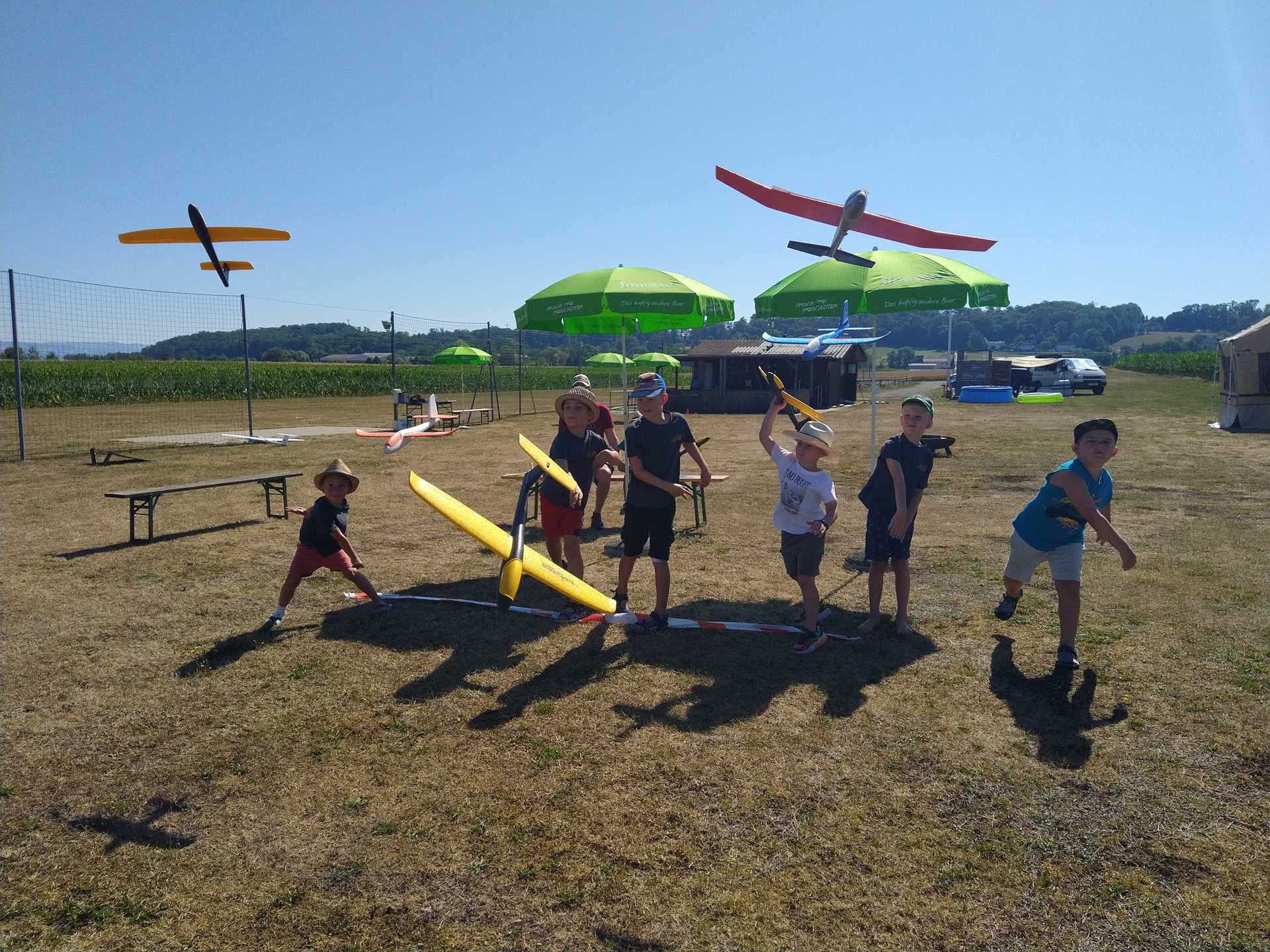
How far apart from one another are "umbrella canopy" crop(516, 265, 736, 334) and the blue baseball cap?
9.80ft

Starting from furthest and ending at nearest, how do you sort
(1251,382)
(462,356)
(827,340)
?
(462,356)
(1251,382)
(827,340)

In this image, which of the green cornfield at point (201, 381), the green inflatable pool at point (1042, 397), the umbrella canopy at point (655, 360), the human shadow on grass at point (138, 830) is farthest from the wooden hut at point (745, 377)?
the human shadow on grass at point (138, 830)

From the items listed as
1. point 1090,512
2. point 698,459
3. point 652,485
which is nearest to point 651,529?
point 652,485

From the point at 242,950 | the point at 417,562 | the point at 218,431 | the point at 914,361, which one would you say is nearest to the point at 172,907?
the point at 242,950

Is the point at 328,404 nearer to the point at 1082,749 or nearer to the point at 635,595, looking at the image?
the point at 635,595

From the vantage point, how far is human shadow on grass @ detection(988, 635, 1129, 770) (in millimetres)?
4051

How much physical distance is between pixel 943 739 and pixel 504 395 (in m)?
44.1

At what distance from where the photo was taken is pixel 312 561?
5984 mm

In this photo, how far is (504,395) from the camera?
46625mm

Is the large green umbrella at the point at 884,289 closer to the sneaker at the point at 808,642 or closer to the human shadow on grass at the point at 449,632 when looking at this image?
the sneaker at the point at 808,642

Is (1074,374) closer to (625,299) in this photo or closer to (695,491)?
(695,491)

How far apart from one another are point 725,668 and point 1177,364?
7519 cm

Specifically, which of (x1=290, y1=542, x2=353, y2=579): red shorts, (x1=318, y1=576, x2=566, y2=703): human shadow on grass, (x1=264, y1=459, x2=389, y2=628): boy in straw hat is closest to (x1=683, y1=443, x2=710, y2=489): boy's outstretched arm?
(x1=318, y1=576, x2=566, y2=703): human shadow on grass

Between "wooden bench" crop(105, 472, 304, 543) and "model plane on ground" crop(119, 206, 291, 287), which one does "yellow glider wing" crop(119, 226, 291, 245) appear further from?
"wooden bench" crop(105, 472, 304, 543)
